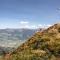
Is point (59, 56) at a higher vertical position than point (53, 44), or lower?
lower

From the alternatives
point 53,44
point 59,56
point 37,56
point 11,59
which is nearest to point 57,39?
point 53,44

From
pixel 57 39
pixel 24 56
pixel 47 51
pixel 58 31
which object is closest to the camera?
pixel 24 56

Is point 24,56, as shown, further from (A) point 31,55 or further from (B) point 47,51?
(B) point 47,51

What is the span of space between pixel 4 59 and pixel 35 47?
5470 mm

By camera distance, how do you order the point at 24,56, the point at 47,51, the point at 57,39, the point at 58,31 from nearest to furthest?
the point at 24,56, the point at 47,51, the point at 57,39, the point at 58,31

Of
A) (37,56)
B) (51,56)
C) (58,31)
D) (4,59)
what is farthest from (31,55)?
(58,31)

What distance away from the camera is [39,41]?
28.4 m

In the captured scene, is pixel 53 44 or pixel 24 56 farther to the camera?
pixel 53 44

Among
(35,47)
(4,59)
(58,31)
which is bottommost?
(4,59)

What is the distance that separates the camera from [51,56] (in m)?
24.6

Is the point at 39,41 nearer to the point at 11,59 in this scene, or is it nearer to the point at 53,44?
the point at 53,44

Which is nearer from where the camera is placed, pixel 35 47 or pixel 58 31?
pixel 35 47

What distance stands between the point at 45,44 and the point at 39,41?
192cm

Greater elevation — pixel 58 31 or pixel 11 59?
pixel 58 31
